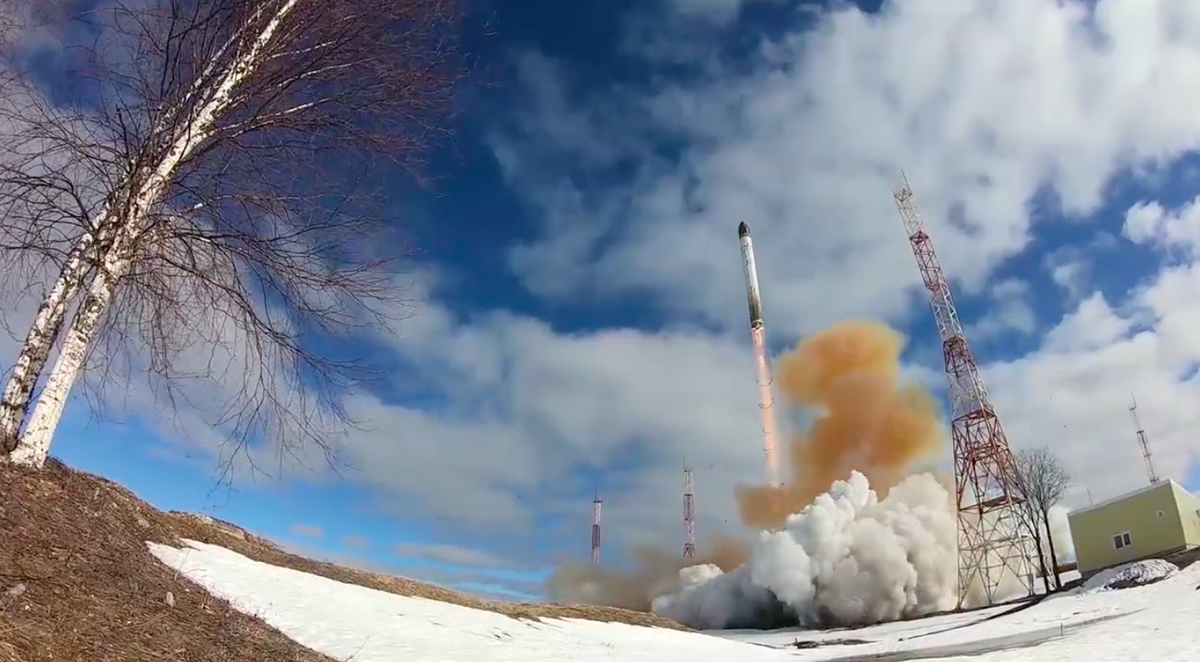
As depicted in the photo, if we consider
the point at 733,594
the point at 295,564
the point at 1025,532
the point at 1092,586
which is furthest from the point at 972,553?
the point at 295,564

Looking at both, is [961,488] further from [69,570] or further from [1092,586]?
[69,570]

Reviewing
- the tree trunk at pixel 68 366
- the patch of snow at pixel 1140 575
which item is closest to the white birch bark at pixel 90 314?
the tree trunk at pixel 68 366

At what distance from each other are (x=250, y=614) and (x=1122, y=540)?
2157 inches

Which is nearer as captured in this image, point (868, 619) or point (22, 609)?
point (22, 609)

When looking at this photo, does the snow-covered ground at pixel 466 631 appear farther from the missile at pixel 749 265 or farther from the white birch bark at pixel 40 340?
the missile at pixel 749 265

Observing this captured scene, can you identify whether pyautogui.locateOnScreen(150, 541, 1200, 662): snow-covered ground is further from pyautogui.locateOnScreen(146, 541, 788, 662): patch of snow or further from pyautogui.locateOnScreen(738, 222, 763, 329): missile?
pyautogui.locateOnScreen(738, 222, 763, 329): missile

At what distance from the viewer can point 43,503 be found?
28.6 ft

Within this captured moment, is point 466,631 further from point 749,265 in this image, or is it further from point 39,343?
point 749,265

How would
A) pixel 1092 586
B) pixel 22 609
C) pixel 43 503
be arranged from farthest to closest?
pixel 1092 586
pixel 43 503
pixel 22 609

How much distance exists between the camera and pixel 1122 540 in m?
47.2

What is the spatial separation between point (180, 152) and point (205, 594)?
20.3ft

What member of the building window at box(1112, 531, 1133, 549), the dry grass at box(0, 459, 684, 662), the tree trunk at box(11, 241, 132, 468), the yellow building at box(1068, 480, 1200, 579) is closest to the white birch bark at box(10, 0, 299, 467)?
the tree trunk at box(11, 241, 132, 468)

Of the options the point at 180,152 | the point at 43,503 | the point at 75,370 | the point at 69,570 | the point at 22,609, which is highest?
the point at 180,152

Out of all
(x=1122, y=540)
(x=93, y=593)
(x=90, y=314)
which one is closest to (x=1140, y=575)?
(x=1122, y=540)
